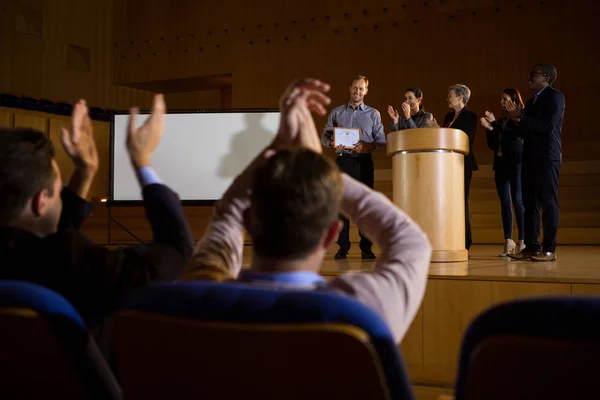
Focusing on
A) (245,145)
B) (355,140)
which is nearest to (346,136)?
(355,140)

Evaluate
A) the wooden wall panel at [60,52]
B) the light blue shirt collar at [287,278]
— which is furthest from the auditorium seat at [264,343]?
the wooden wall panel at [60,52]

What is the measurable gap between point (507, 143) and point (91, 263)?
3.93m

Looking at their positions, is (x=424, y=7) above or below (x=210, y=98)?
above

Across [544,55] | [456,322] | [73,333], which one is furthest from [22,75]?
[73,333]

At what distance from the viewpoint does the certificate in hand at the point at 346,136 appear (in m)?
4.27

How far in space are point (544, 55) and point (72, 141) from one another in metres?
→ 8.05

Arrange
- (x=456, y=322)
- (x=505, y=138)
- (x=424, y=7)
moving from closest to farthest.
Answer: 1. (x=456, y=322)
2. (x=505, y=138)
3. (x=424, y=7)

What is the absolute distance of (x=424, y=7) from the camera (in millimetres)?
8812

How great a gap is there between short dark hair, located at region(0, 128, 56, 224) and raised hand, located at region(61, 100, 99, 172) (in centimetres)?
18

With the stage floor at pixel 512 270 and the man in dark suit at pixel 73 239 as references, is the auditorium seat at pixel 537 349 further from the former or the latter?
the stage floor at pixel 512 270

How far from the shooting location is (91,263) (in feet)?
3.67

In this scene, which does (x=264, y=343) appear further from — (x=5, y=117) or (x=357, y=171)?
(x=5, y=117)

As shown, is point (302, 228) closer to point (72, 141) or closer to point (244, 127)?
point (72, 141)

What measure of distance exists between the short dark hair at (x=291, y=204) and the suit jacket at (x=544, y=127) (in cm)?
320
